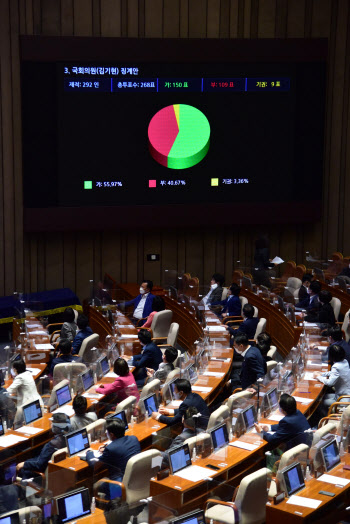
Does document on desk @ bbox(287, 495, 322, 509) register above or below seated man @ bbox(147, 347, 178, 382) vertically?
below

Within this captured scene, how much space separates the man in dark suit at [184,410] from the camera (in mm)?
7731

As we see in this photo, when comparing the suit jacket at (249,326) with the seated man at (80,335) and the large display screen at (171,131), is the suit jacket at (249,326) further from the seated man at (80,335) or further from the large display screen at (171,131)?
the large display screen at (171,131)


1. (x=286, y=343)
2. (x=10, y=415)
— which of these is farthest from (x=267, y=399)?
(x=286, y=343)

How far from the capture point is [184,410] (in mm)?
7863

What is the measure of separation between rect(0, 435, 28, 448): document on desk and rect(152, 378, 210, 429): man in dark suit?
1.29 meters

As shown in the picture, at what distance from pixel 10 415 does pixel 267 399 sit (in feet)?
8.21

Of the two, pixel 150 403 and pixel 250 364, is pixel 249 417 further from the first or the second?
pixel 250 364

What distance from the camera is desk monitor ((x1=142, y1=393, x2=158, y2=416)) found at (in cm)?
818

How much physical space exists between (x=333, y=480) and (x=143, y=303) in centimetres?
616

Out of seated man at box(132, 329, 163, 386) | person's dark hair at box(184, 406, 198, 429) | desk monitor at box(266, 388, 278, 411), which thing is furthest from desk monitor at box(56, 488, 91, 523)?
seated man at box(132, 329, 163, 386)

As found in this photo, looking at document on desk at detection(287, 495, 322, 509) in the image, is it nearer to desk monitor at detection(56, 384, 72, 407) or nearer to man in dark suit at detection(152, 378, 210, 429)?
man in dark suit at detection(152, 378, 210, 429)

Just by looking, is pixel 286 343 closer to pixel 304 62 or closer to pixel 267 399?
pixel 267 399

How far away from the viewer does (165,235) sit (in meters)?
14.9

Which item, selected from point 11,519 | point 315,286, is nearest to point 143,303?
point 315,286
